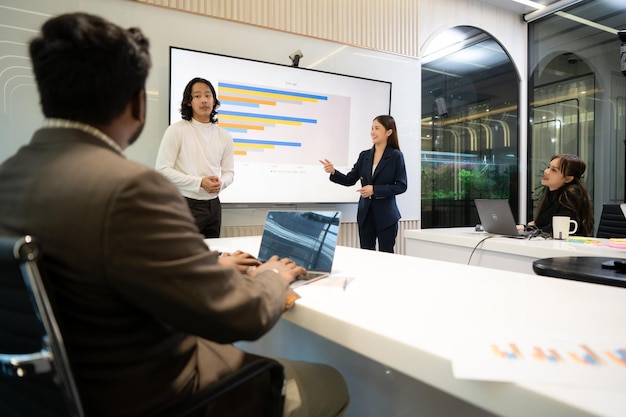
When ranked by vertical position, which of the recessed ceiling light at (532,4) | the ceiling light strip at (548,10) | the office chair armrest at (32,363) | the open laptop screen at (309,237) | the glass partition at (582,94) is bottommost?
the office chair armrest at (32,363)

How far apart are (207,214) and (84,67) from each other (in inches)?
90.9

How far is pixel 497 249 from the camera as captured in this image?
2.38 m

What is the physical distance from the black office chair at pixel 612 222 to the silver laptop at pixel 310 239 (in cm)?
281

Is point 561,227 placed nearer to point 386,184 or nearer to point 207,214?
point 386,184

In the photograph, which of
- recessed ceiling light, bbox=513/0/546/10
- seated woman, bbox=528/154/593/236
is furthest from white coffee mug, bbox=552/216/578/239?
recessed ceiling light, bbox=513/0/546/10

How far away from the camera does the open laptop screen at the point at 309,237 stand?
1307 millimetres

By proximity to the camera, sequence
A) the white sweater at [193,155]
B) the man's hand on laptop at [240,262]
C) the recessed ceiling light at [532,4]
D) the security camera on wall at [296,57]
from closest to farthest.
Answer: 1. the man's hand on laptop at [240,262]
2. the white sweater at [193,155]
3. the security camera on wall at [296,57]
4. the recessed ceiling light at [532,4]

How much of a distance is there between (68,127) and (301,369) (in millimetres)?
731

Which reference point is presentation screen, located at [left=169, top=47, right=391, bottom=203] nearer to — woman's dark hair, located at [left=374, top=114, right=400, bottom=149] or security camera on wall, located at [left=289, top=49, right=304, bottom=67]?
security camera on wall, located at [left=289, top=49, right=304, bottom=67]

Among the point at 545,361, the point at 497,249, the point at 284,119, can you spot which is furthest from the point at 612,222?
the point at 545,361

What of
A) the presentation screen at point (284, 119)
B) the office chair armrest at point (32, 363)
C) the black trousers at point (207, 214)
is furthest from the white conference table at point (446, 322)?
the presentation screen at point (284, 119)

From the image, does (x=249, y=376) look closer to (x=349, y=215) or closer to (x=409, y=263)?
(x=409, y=263)

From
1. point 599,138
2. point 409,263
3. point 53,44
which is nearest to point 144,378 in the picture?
point 53,44

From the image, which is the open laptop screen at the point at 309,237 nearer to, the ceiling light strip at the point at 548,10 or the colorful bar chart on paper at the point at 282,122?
the colorful bar chart on paper at the point at 282,122
